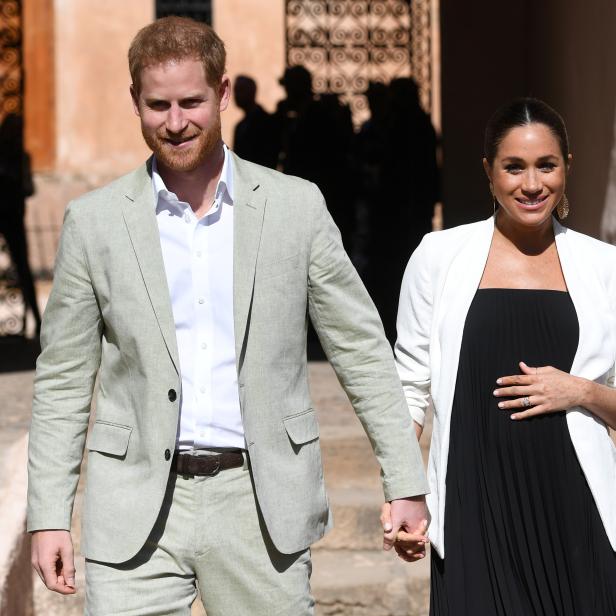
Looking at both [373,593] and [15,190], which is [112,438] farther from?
[15,190]

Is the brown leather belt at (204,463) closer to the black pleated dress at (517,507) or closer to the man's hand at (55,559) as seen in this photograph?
the man's hand at (55,559)

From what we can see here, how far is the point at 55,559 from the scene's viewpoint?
3.45m

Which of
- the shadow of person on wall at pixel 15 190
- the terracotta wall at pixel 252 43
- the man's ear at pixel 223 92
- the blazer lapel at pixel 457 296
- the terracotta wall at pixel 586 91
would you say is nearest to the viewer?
the man's ear at pixel 223 92

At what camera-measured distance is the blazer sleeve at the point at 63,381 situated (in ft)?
11.4

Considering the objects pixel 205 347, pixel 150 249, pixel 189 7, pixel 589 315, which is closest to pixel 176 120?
pixel 150 249

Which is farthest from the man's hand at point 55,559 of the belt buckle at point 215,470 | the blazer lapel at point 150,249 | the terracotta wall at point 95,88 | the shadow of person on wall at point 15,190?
the terracotta wall at point 95,88

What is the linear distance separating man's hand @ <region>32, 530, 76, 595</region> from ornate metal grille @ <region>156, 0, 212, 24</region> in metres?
17.8

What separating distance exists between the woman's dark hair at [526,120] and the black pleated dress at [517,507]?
466mm

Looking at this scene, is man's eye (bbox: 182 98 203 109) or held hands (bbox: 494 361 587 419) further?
held hands (bbox: 494 361 587 419)

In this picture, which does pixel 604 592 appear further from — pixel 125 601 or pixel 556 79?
pixel 556 79

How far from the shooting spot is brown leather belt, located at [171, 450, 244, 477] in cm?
344

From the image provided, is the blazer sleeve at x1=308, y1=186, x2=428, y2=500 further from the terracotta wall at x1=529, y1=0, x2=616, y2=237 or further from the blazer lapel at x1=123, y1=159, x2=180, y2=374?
the terracotta wall at x1=529, y1=0, x2=616, y2=237

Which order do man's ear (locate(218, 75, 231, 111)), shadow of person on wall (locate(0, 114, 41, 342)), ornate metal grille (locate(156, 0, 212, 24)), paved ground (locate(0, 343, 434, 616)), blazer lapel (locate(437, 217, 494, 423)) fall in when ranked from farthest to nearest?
ornate metal grille (locate(156, 0, 212, 24))
shadow of person on wall (locate(0, 114, 41, 342))
paved ground (locate(0, 343, 434, 616))
blazer lapel (locate(437, 217, 494, 423))
man's ear (locate(218, 75, 231, 111))

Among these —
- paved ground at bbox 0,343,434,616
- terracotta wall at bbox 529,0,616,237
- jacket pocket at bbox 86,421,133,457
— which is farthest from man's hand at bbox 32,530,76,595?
terracotta wall at bbox 529,0,616,237
